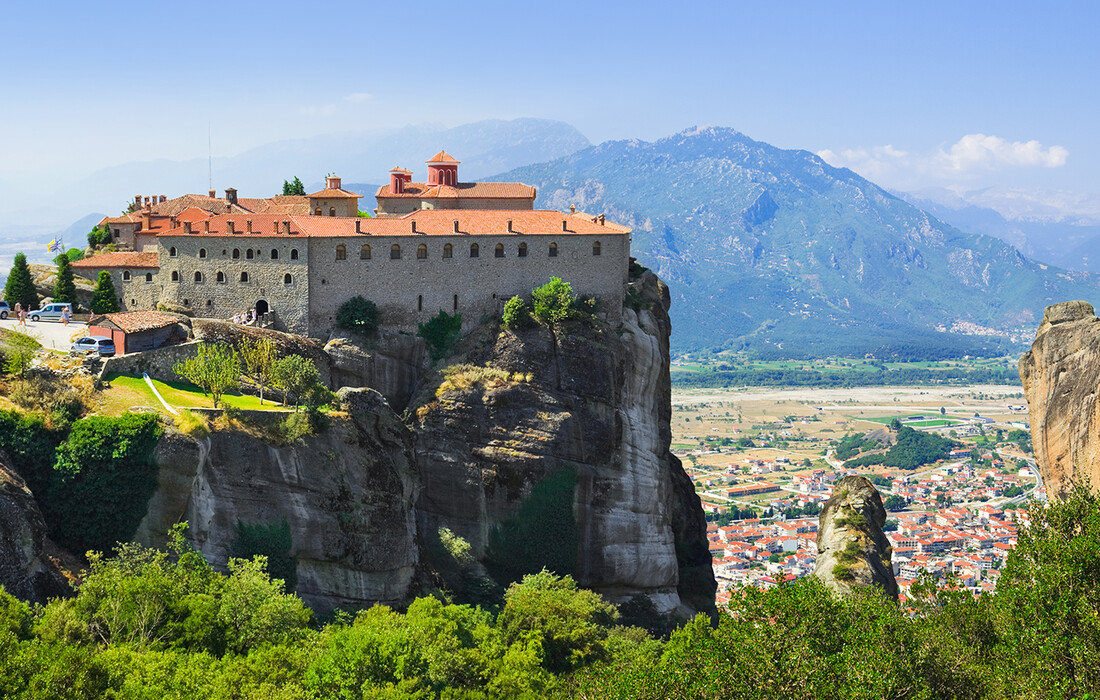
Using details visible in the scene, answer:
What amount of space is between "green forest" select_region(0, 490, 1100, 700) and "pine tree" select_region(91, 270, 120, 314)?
2290 cm

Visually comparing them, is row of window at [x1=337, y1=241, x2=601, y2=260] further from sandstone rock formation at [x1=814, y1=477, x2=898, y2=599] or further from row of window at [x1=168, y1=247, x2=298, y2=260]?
sandstone rock formation at [x1=814, y1=477, x2=898, y2=599]

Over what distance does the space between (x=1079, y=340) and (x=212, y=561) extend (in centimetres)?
4111

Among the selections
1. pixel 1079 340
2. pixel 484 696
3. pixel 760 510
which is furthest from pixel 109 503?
pixel 760 510

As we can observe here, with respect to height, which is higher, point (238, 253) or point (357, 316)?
point (238, 253)

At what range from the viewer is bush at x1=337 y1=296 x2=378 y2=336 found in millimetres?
70875

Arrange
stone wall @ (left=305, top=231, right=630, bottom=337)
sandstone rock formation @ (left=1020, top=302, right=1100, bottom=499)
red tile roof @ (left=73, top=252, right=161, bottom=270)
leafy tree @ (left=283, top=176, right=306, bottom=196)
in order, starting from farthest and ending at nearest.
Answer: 1. leafy tree @ (left=283, top=176, right=306, bottom=196)
2. stone wall @ (left=305, top=231, right=630, bottom=337)
3. red tile roof @ (left=73, top=252, right=161, bottom=270)
4. sandstone rock formation @ (left=1020, top=302, right=1100, bottom=499)

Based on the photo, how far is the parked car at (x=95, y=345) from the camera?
189ft

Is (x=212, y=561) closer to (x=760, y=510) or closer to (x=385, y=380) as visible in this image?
(x=385, y=380)

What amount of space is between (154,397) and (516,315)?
25.2 metres

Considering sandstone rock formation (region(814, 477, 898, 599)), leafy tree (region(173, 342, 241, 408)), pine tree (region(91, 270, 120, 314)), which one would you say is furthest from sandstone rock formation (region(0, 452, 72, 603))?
sandstone rock formation (region(814, 477, 898, 599))

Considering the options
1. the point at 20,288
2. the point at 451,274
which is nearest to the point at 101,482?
the point at 20,288

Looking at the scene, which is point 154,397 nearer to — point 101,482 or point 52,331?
point 101,482

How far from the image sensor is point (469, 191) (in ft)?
280

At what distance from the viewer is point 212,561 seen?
51812 mm
